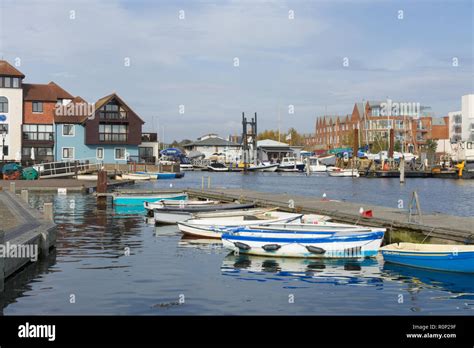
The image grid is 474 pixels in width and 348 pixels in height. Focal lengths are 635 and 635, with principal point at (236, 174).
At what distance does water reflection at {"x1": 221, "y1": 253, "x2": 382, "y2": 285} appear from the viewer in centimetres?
2111

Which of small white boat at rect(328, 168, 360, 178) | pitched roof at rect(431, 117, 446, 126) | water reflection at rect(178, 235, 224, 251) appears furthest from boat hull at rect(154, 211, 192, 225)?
pitched roof at rect(431, 117, 446, 126)

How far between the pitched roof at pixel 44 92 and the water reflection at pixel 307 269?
80.5 m

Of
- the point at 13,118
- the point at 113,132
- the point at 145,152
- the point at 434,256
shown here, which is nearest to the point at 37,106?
the point at 13,118

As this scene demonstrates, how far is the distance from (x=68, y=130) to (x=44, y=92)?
7.31m

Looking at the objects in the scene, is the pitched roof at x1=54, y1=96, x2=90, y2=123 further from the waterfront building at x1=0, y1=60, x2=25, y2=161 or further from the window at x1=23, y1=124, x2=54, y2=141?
the waterfront building at x1=0, y1=60, x2=25, y2=161

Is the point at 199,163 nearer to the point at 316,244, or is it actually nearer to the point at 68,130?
the point at 68,130

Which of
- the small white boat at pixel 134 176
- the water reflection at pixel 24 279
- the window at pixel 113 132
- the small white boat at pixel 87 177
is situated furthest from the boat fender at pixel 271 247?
the window at pixel 113 132

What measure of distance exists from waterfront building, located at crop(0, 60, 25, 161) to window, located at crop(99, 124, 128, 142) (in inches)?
484

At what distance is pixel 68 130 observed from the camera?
3905 inches

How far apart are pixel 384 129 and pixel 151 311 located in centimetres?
16816

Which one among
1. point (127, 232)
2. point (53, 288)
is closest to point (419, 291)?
point (53, 288)

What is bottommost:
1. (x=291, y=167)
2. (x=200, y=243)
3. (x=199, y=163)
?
(x=200, y=243)

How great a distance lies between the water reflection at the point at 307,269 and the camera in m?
21.1

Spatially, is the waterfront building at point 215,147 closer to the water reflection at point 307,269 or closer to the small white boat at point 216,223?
the small white boat at point 216,223
